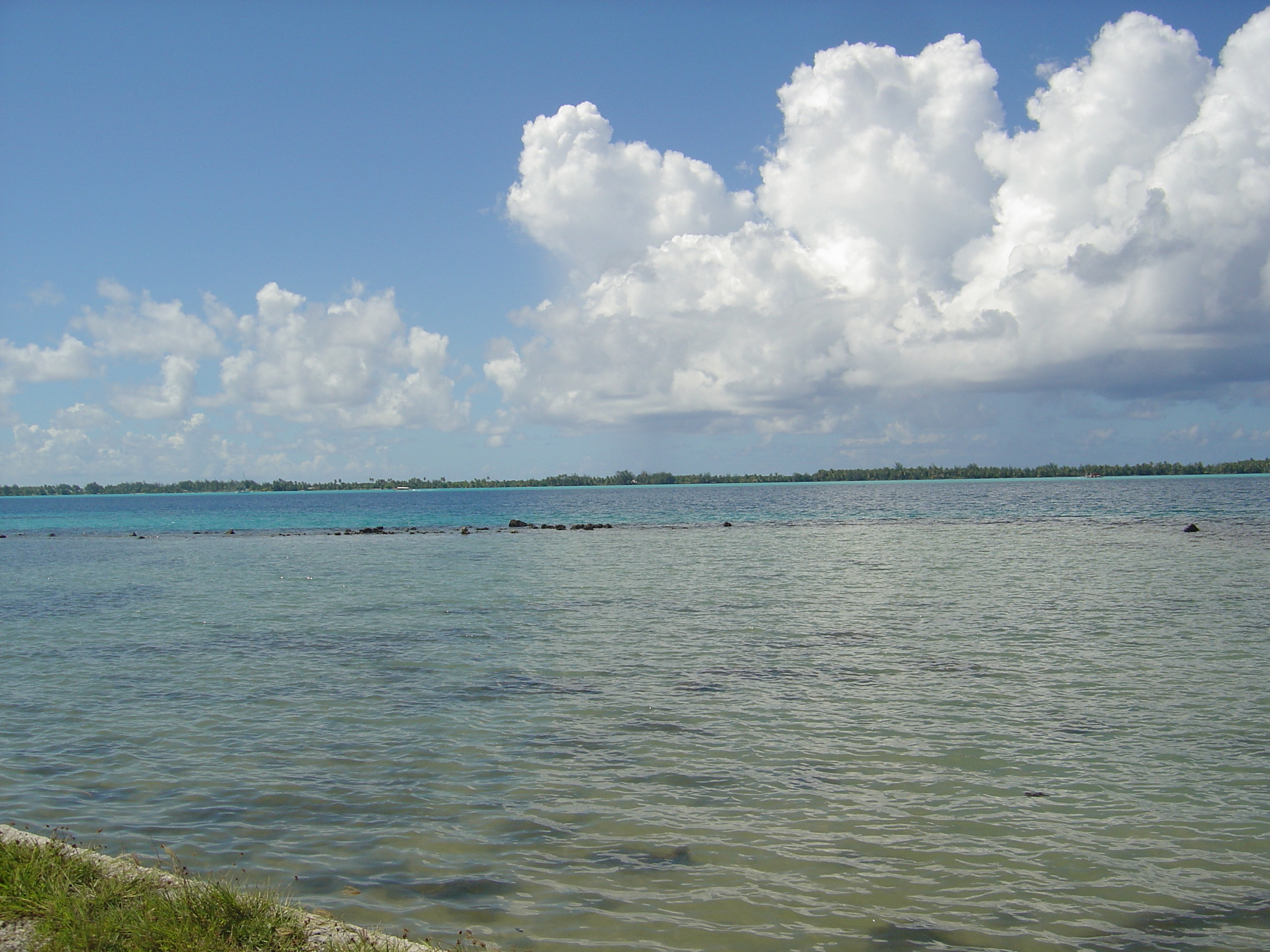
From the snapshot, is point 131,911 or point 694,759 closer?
point 131,911

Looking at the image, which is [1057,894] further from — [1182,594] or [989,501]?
[989,501]

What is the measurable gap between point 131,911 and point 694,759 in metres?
7.56

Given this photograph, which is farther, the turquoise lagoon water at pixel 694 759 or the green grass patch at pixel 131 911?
the turquoise lagoon water at pixel 694 759

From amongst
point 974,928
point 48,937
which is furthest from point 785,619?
point 48,937

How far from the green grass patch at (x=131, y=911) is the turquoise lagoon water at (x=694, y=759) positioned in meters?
1.52

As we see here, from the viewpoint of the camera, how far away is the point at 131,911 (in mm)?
6633

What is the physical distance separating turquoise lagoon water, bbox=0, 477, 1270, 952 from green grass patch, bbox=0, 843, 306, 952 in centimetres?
152

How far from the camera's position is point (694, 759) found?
39.8ft

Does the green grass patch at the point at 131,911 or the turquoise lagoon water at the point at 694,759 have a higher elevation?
the green grass patch at the point at 131,911

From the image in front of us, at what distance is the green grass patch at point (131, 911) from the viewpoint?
620 cm

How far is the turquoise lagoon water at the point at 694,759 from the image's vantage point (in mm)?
8062

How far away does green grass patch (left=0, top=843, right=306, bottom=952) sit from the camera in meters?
6.20

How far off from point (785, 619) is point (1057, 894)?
1707 cm

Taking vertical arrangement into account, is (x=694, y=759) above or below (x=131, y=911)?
below
